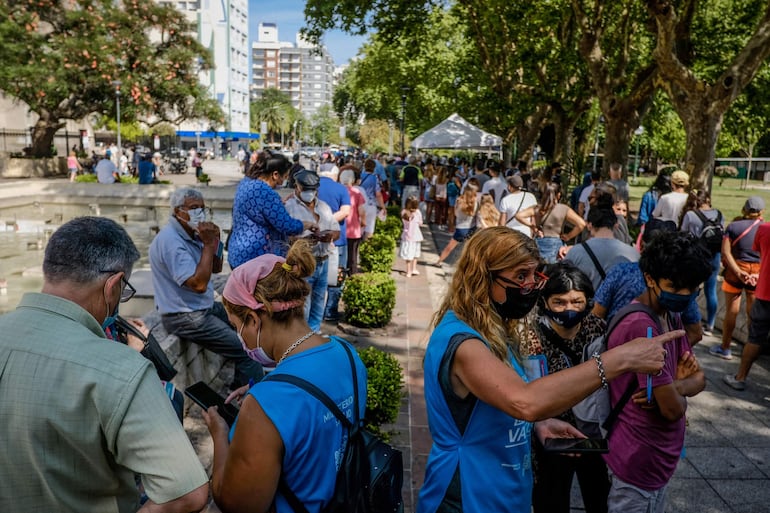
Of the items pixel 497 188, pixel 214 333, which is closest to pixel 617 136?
pixel 497 188

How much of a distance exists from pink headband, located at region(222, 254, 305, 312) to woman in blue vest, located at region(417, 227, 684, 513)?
562 millimetres

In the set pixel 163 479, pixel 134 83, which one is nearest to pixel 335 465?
pixel 163 479

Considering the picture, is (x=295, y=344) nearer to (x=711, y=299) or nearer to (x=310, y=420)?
(x=310, y=420)

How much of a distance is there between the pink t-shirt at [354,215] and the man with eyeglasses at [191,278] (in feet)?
15.1

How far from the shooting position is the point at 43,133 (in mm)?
31719

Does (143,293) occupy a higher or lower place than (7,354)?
lower

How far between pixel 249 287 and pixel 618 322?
5.40 feet

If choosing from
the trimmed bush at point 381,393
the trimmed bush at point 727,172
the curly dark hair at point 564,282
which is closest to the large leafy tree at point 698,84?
the curly dark hair at point 564,282

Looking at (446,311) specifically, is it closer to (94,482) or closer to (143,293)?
(94,482)

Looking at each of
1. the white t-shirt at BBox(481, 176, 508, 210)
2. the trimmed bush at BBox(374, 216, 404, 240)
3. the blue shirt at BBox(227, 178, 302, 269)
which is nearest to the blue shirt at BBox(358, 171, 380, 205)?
the trimmed bush at BBox(374, 216, 404, 240)

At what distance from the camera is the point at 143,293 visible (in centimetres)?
687

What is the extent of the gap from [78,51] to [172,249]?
29521 mm

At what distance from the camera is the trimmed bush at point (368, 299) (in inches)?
298

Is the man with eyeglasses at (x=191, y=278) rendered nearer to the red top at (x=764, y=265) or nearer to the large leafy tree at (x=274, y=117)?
the red top at (x=764, y=265)
